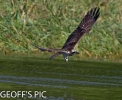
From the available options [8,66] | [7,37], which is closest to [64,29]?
[7,37]

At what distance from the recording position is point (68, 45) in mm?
16719

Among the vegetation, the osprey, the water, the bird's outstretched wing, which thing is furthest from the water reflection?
the vegetation

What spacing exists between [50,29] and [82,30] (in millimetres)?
5133

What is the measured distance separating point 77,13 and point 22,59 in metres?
3.62

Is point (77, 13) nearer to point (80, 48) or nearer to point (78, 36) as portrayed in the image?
point (80, 48)

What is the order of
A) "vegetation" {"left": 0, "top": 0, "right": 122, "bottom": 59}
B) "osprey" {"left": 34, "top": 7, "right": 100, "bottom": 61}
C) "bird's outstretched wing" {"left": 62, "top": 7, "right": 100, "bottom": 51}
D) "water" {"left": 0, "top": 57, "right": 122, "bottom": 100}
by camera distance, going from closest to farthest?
"water" {"left": 0, "top": 57, "right": 122, "bottom": 100} → "osprey" {"left": 34, "top": 7, "right": 100, "bottom": 61} → "bird's outstretched wing" {"left": 62, "top": 7, "right": 100, "bottom": 51} → "vegetation" {"left": 0, "top": 0, "right": 122, "bottom": 59}

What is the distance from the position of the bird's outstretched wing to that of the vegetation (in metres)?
4.44

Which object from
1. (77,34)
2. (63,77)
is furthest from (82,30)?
(63,77)

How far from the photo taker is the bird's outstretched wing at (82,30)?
54.8 feet

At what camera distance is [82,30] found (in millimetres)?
17141

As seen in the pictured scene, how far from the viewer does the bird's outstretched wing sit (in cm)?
1670

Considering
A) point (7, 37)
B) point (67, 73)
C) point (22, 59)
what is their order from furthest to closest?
point (7, 37) → point (22, 59) → point (67, 73)

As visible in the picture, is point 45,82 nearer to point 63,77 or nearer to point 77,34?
point 63,77

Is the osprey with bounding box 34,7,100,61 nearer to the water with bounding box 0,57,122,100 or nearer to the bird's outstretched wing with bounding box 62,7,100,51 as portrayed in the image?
the bird's outstretched wing with bounding box 62,7,100,51
